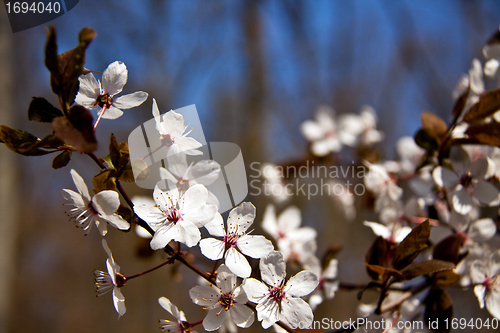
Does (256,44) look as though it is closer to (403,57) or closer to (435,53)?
(403,57)

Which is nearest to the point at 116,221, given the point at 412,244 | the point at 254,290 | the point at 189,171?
the point at 189,171

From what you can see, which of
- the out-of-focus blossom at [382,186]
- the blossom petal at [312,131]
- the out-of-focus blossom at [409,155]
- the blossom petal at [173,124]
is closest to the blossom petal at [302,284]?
the blossom petal at [173,124]

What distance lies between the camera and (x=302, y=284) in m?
0.55

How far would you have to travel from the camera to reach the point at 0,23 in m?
2.67

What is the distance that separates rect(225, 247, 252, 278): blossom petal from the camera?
48cm

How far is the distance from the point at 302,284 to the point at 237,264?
0.44 feet

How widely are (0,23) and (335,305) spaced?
488 cm

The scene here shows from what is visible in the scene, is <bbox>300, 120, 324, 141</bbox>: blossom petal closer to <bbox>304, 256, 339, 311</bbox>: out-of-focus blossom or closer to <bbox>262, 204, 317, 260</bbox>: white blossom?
<bbox>262, 204, 317, 260</bbox>: white blossom

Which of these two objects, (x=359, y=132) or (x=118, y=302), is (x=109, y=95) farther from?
(x=359, y=132)

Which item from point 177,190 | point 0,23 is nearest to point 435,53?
point 177,190

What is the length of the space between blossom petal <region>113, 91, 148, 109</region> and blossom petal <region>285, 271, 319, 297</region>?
0.41m

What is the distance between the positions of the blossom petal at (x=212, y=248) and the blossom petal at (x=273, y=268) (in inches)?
2.8
